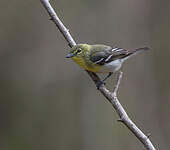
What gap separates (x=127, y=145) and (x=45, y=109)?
1895 millimetres

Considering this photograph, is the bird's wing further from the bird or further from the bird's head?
the bird's head

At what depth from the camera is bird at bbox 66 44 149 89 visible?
4754 mm

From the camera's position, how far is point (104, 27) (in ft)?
27.6

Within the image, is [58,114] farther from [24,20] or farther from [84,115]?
[24,20]

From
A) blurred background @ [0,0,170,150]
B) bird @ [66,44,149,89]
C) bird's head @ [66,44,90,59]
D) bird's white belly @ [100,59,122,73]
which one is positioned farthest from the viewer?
blurred background @ [0,0,170,150]

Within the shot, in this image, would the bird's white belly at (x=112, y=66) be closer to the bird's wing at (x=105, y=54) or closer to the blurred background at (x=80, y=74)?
the bird's wing at (x=105, y=54)

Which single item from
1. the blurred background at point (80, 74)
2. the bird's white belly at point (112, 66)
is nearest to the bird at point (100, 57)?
the bird's white belly at point (112, 66)

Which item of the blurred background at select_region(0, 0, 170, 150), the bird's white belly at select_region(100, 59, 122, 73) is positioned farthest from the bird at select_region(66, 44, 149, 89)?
the blurred background at select_region(0, 0, 170, 150)

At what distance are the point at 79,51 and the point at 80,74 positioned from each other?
12.3 feet

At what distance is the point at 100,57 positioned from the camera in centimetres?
502

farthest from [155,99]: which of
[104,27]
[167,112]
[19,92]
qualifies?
[19,92]

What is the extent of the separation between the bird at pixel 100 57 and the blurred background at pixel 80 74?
3149 millimetres

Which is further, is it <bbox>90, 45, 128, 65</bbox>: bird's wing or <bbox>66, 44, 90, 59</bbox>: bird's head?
<bbox>90, 45, 128, 65</bbox>: bird's wing

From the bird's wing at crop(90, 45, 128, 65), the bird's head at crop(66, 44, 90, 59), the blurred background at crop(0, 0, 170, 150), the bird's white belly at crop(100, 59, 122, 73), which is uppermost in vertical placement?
the bird's head at crop(66, 44, 90, 59)
